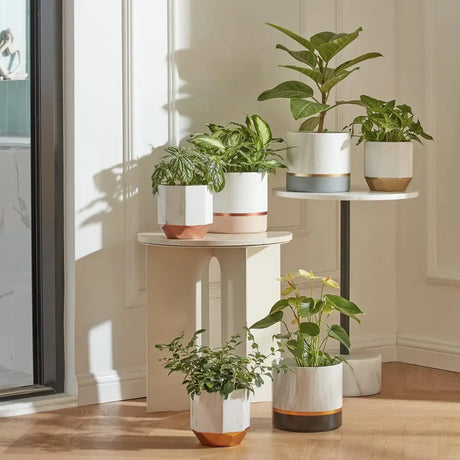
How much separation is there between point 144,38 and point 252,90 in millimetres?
522

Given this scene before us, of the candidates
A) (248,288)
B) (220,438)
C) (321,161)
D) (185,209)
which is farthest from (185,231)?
(220,438)

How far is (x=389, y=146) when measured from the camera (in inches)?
152

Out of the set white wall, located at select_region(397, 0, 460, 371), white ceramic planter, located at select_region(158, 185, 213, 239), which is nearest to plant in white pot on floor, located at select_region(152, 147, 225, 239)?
white ceramic planter, located at select_region(158, 185, 213, 239)

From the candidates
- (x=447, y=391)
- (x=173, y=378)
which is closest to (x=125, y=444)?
(x=173, y=378)

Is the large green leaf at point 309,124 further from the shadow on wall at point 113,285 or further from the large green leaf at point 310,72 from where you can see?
the shadow on wall at point 113,285

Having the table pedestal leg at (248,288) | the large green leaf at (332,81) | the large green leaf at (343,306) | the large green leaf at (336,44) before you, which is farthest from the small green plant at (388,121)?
the large green leaf at (343,306)

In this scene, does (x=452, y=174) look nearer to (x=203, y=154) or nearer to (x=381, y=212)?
(x=381, y=212)

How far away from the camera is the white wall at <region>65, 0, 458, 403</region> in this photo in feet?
12.5

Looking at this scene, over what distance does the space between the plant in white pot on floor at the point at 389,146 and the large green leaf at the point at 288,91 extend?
0.22 meters

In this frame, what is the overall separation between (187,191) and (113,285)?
59 cm

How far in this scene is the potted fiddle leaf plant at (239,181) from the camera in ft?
12.1

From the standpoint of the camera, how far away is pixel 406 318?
461 centimetres

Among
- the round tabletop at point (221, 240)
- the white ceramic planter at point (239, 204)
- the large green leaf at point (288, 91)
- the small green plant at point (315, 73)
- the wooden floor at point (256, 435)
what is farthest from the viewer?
the large green leaf at point (288, 91)

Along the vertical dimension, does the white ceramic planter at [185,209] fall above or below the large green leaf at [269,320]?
above
